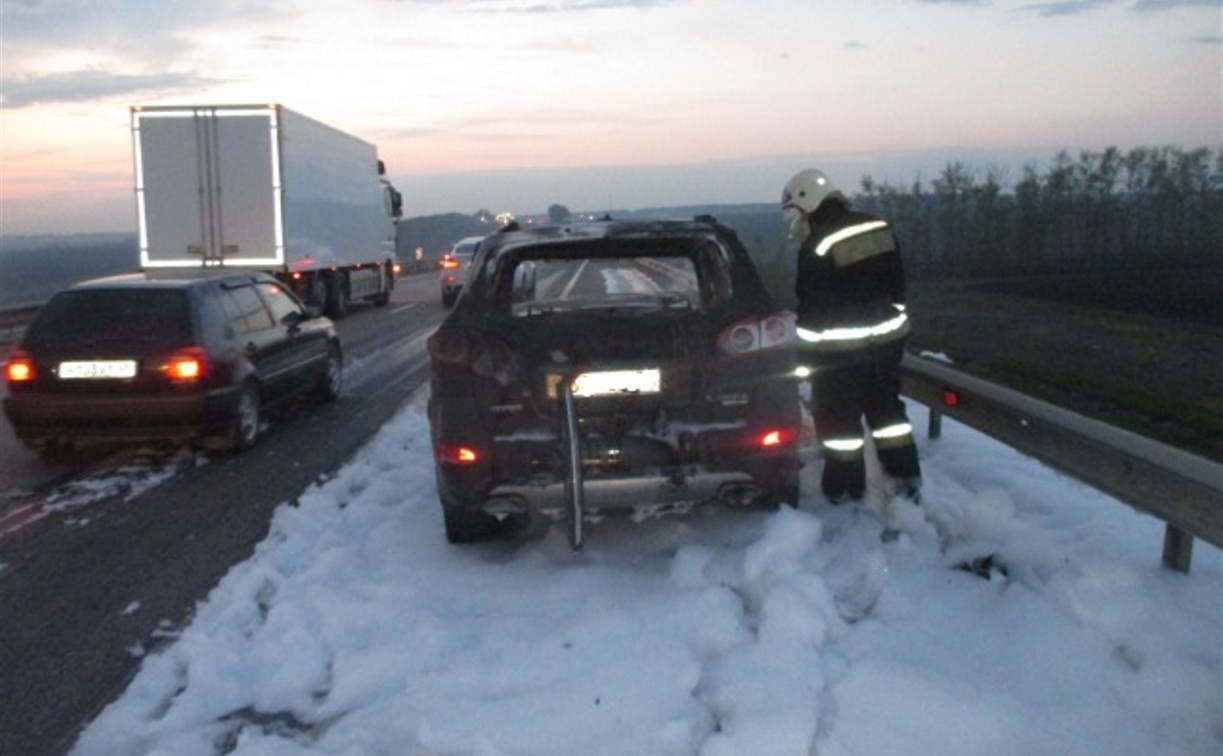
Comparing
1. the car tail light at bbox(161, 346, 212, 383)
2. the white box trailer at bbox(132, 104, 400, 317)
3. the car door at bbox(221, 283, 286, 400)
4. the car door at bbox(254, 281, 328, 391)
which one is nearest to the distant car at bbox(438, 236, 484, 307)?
the white box trailer at bbox(132, 104, 400, 317)

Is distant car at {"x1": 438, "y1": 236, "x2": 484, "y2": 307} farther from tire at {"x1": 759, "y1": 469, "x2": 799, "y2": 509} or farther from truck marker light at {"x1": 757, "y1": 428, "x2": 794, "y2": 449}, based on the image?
truck marker light at {"x1": 757, "y1": 428, "x2": 794, "y2": 449}

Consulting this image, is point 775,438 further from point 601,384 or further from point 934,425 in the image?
point 934,425

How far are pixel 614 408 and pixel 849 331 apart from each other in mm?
1592

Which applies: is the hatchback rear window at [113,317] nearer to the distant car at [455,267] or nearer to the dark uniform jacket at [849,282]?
the dark uniform jacket at [849,282]

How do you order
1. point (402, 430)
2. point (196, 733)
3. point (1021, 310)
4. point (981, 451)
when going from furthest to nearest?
1. point (1021, 310)
2. point (402, 430)
3. point (981, 451)
4. point (196, 733)

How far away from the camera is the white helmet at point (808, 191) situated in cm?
702

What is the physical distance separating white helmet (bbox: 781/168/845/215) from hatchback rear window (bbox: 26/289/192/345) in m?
5.41

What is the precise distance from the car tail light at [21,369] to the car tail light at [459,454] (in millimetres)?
5316

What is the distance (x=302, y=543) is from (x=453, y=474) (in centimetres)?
140

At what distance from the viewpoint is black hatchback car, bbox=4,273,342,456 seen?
9852mm

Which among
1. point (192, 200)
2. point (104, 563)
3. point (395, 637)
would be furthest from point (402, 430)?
point (192, 200)

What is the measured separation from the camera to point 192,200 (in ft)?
72.5

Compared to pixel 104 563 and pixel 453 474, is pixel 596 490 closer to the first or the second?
pixel 453 474

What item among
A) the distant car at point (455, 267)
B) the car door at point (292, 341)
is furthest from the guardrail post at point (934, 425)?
the distant car at point (455, 267)
